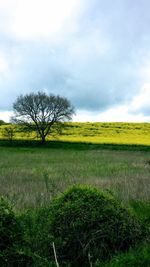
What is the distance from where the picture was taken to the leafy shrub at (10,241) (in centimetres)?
458

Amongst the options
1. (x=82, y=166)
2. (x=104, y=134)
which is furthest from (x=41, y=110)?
(x=82, y=166)

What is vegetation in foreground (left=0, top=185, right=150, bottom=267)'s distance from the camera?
4754 millimetres

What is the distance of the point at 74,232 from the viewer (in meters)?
5.29

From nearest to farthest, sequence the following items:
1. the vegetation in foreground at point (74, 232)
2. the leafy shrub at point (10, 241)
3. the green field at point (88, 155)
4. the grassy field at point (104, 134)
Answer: the leafy shrub at point (10, 241)
the vegetation in foreground at point (74, 232)
the green field at point (88, 155)
the grassy field at point (104, 134)

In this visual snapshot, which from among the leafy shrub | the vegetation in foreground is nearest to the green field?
the vegetation in foreground

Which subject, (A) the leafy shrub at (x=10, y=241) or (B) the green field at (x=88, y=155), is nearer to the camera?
(A) the leafy shrub at (x=10, y=241)

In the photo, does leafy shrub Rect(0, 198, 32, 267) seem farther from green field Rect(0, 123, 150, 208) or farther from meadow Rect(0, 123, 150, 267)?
green field Rect(0, 123, 150, 208)

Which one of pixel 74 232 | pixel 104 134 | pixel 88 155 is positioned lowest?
pixel 88 155

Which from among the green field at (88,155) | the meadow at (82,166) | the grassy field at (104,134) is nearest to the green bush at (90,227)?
the meadow at (82,166)

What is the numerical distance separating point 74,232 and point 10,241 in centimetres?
102

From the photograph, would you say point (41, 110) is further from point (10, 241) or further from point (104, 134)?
point (10, 241)

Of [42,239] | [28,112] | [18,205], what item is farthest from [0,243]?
[28,112]

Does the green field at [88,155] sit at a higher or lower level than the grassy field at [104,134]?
lower

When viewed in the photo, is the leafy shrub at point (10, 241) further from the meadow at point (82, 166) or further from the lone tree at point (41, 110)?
the lone tree at point (41, 110)
